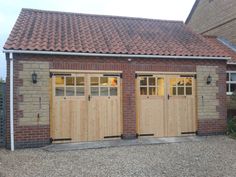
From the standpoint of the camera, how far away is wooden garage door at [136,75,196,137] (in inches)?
417

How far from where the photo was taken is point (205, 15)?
18906 millimetres

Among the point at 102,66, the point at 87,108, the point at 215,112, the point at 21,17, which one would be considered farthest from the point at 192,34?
the point at 21,17

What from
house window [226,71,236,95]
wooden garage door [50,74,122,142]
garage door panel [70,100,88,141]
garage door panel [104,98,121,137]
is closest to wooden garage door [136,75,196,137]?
garage door panel [104,98,121,137]

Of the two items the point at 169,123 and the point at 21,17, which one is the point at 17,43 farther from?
the point at 169,123

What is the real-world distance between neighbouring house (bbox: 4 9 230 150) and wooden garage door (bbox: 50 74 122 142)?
1.4 inches

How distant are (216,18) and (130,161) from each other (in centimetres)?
1330

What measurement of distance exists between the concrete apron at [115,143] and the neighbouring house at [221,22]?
3.75 metres

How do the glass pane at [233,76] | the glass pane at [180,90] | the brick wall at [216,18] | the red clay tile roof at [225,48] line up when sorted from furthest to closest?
1. the brick wall at [216,18]
2. the red clay tile roof at [225,48]
3. the glass pane at [233,76]
4. the glass pane at [180,90]

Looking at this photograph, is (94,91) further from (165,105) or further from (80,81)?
(165,105)

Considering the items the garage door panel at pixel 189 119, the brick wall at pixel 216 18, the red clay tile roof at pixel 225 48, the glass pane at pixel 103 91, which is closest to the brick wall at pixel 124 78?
the garage door panel at pixel 189 119

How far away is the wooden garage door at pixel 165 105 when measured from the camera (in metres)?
10.6

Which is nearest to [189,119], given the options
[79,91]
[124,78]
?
[124,78]

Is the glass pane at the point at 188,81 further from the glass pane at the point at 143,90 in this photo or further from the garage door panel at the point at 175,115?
the glass pane at the point at 143,90

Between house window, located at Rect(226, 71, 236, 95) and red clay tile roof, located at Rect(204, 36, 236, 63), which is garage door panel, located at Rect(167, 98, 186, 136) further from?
red clay tile roof, located at Rect(204, 36, 236, 63)
